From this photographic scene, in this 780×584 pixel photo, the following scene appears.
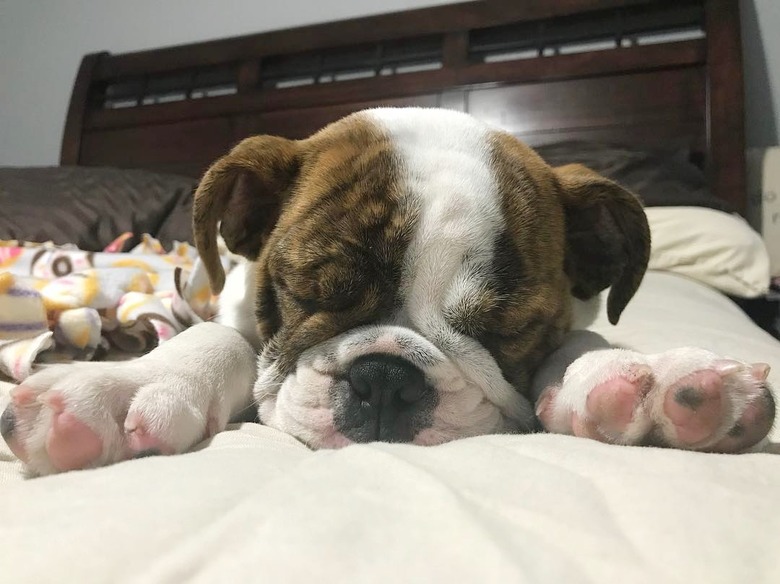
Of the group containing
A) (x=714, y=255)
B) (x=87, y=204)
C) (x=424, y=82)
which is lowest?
(x=714, y=255)

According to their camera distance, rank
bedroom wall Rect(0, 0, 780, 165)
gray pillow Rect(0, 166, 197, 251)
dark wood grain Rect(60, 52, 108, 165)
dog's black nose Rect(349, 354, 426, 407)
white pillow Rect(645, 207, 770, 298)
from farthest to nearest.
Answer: dark wood grain Rect(60, 52, 108, 165) → bedroom wall Rect(0, 0, 780, 165) → gray pillow Rect(0, 166, 197, 251) → white pillow Rect(645, 207, 770, 298) → dog's black nose Rect(349, 354, 426, 407)

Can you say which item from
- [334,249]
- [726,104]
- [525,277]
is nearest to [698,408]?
[525,277]

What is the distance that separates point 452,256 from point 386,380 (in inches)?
8.9

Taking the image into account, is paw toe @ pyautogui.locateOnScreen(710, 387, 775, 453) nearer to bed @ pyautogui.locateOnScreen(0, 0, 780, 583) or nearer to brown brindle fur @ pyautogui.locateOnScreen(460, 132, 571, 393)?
bed @ pyautogui.locateOnScreen(0, 0, 780, 583)

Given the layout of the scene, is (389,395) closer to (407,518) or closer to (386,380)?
(386,380)

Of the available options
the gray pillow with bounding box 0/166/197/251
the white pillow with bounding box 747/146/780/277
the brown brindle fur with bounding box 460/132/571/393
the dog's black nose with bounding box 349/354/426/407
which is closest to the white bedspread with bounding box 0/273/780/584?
the dog's black nose with bounding box 349/354/426/407

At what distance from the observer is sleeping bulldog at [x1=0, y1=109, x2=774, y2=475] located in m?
0.76

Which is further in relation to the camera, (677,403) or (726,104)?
(726,104)

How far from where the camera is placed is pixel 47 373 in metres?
0.79

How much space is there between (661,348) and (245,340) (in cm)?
81

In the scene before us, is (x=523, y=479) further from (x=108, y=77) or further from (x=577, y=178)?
(x=108, y=77)

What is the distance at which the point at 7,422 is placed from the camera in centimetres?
72

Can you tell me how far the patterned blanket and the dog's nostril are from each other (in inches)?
17.4

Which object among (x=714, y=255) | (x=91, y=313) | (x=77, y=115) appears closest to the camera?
(x=91, y=313)
